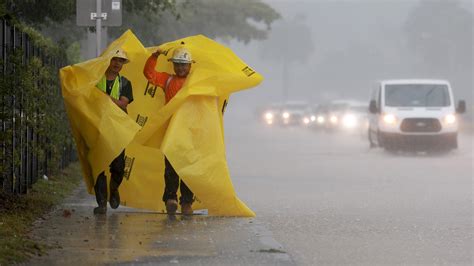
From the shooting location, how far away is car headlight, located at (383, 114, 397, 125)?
32844 millimetres

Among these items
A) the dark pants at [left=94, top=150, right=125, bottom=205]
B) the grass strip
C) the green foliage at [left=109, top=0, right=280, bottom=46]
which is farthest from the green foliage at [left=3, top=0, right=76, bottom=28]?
the green foliage at [left=109, top=0, right=280, bottom=46]

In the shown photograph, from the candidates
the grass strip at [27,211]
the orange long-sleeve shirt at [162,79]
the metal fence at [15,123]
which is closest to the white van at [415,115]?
the grass strip at [27,211]

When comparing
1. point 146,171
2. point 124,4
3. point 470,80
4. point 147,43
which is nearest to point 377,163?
point 124,4

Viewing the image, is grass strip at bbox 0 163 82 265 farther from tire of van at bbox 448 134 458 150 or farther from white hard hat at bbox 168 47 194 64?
tire of van at bbox 448 134 458 150

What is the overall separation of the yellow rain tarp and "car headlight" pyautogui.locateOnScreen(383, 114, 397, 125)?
1879cm

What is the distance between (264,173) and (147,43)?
495 inches

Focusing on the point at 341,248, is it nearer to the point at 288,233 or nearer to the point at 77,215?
the point at 288,233

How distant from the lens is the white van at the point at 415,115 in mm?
32531

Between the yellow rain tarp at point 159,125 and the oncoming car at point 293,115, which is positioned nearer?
the yellow rain tarp at point 159,125

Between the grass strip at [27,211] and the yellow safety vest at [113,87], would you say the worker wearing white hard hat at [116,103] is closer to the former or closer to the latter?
the yellow safety vest at [113,87]

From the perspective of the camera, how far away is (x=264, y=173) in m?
24.5

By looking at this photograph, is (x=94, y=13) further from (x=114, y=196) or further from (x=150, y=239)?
(x=150, y=239)

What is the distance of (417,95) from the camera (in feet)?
110

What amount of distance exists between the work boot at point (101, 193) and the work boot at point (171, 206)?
0.65 m
